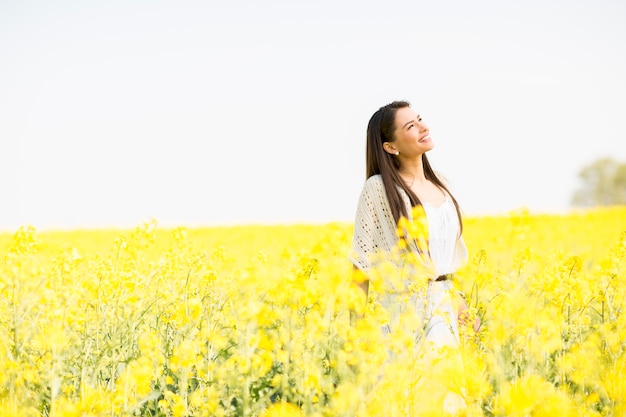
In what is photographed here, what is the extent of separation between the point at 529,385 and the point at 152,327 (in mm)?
2147

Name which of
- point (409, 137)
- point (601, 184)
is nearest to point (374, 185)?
point (409, 137)

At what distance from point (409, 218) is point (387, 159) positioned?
357mm

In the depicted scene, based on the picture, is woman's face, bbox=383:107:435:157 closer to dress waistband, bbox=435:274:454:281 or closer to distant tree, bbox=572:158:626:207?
dress waistband, bbox=435:274:454:281

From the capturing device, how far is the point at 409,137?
11.3ft

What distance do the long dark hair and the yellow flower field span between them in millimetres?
301

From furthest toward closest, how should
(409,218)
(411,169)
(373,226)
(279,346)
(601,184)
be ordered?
(601,184)
(411,169)
(373,226)
(409,218)
(279,346)

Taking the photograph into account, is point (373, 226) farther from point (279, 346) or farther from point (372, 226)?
point (279, 346)

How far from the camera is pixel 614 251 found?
401 cm

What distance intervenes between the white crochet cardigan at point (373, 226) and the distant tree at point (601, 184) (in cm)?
4149

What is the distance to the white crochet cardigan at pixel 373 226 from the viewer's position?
340 centimetres

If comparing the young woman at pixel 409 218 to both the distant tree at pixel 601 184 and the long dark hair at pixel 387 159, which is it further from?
the distant tree at pixel 601 184

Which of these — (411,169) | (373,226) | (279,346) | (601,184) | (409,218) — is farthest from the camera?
(601,184)

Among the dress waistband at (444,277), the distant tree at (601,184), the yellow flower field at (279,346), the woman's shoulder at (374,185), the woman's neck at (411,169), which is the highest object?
the distant tree at (601,184)

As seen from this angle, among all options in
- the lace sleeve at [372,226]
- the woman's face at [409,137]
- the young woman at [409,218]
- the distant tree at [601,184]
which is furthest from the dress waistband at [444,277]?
the distant tree at [601,184]
